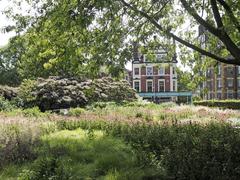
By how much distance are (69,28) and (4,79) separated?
58.9 metres

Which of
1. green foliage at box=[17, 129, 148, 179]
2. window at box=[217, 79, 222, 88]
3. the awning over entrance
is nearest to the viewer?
green foliage at box=[17, 129, 148, 179]

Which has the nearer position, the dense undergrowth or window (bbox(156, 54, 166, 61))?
the dense undergrowth

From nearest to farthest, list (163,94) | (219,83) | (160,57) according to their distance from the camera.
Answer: (160,57), (163,94), (219,83)

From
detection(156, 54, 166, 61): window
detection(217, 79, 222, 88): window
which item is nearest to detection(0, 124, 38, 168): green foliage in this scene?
detection(156, 54, 166, 61): window

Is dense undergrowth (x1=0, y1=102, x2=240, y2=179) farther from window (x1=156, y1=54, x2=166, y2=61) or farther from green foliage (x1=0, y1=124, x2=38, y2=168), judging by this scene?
window (x1=156, y1=54, x2=166, y2=61)

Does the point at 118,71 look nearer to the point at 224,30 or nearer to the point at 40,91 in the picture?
the point at 224,30

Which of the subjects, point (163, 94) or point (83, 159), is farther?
point (163, 94)

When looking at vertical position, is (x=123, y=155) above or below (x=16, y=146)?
below

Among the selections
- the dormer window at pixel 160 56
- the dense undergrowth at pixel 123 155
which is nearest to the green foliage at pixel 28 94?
the dormer window at pixel 160 56

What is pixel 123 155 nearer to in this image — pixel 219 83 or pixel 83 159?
pixel 83 159

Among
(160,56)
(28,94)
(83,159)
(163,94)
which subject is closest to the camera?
(83,159)

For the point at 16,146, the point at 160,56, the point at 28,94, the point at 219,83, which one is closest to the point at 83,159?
the point at 16,146

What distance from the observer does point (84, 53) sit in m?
9.66

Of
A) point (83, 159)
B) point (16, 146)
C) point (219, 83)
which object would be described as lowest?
point (83, 159)
